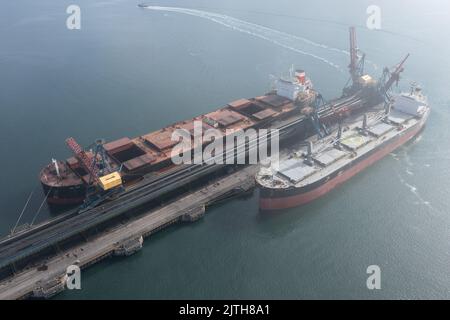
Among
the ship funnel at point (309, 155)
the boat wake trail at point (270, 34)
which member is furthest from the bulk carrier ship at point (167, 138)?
the boat wake trail at point (270, 34)

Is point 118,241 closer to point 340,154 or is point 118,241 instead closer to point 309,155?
point 309,155

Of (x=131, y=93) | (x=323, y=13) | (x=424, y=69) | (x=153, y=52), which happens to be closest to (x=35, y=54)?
(x=153, y=52)

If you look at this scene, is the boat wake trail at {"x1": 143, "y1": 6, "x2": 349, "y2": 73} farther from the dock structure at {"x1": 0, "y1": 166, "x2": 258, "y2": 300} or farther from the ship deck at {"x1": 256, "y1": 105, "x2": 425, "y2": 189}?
the dock structure at {"x1": 0, "y1": 166, "x2": 258, "y2": 300}

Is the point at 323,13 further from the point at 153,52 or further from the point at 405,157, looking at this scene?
the point at 405,157

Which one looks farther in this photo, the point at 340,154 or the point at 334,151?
the point at 334,151

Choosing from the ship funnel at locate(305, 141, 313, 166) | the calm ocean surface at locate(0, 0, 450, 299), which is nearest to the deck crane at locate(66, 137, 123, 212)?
the calm ocean surface at locate(0, 0, 450, 299)

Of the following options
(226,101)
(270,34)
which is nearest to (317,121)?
(226,101)
